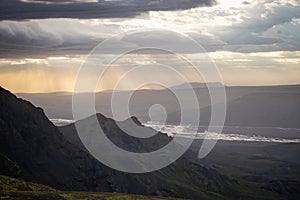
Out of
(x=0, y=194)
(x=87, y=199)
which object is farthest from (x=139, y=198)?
(x=0, y=194)

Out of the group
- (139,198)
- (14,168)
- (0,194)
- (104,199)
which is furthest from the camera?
(14,168)

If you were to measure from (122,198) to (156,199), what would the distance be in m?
23.4

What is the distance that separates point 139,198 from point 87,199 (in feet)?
124

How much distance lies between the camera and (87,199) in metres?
151

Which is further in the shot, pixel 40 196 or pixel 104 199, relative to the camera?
pixel 104 199

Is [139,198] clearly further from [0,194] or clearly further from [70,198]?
[0,194]

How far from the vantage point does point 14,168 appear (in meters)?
197

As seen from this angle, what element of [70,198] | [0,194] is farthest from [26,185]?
[0,194]

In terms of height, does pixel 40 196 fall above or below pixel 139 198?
above

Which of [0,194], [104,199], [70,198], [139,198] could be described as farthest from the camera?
[139,198]

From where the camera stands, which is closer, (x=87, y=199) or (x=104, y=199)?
(x=87, y=199)

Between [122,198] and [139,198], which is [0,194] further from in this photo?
[139,198]

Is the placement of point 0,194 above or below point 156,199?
above

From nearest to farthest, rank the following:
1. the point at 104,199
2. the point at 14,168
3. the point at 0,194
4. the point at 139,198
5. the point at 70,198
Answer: the point at 0,194
the point at 70,198
the point at 104,199
the point at 139,198
the point at 14,168
